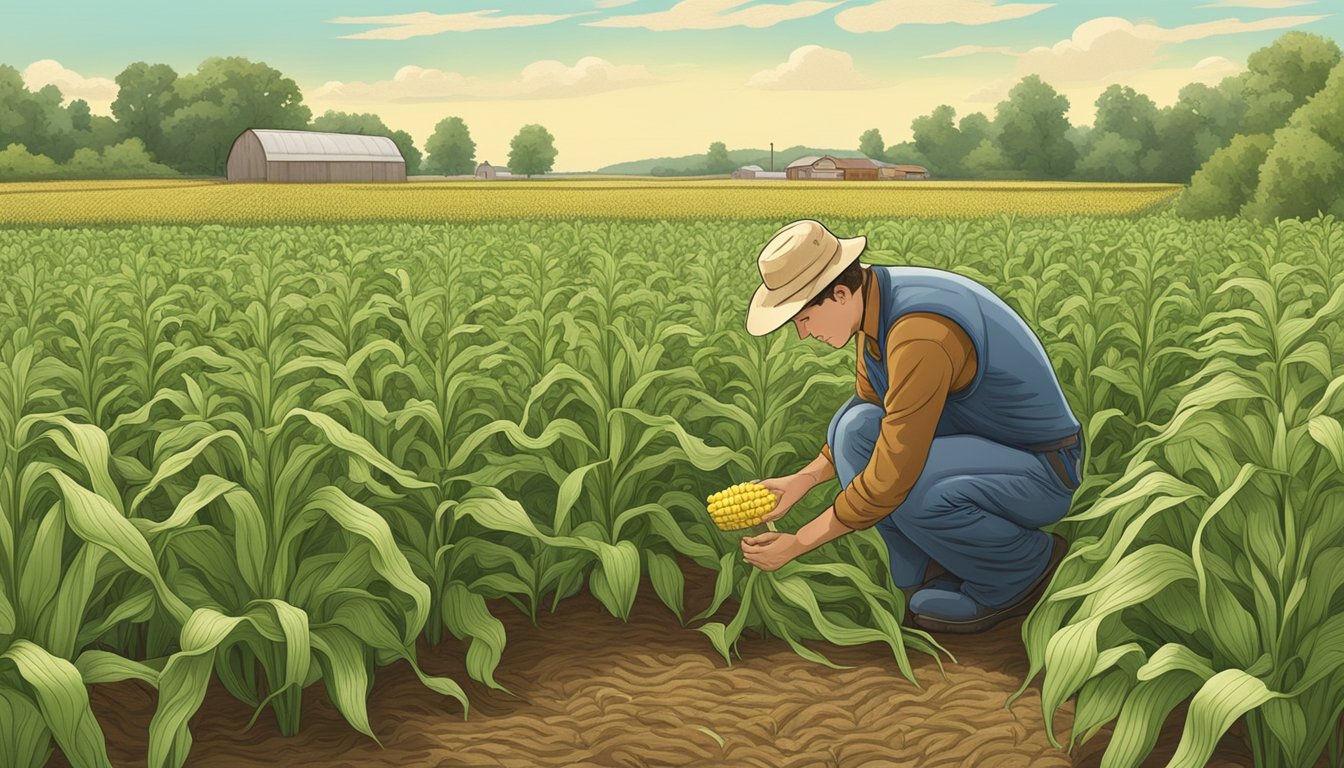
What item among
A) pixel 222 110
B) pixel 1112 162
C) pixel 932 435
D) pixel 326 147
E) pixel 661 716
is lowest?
pixel 661 716

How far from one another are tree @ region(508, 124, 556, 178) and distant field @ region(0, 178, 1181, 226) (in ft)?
152

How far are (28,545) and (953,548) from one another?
9.59 ft

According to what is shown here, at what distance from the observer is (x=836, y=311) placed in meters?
3.66

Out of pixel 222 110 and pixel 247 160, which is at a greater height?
pixel 222 110

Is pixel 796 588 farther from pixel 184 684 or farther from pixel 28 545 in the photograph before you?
pixel 28 545

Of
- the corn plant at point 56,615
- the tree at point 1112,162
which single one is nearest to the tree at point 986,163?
the tree at point 1112,162

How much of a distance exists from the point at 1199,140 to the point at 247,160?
58424 mm

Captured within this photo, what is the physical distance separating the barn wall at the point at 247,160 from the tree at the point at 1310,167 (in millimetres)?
54126

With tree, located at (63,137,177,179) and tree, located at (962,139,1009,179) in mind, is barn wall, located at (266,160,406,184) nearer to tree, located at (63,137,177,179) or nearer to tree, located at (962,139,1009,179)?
tree, located at (63,137,177,179)

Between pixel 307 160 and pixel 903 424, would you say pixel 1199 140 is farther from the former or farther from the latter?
pixel 903 424

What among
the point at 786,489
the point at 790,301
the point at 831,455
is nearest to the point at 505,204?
the point at 831,455

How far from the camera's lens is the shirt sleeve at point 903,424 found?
3.56 meters

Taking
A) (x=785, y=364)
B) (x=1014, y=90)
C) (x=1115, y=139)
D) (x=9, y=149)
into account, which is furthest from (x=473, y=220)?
(x=1014, y=90)

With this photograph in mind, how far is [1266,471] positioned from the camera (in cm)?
292
